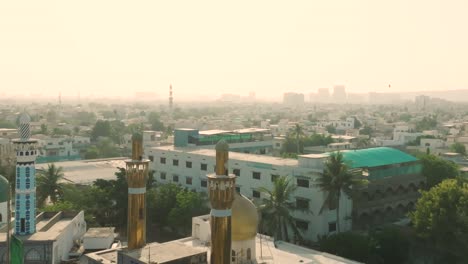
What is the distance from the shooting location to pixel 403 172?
Answer: 4344cm

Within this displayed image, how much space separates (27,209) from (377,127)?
370ft

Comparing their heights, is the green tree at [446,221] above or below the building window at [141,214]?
below

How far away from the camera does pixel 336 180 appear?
113 ft

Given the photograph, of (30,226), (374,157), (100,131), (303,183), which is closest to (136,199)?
(30,226)

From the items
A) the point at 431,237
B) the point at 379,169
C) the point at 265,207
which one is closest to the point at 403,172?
the point at 379,169

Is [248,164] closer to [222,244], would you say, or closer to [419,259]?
[419,259]

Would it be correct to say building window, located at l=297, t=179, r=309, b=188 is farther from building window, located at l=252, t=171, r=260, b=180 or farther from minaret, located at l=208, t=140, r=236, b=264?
minaret, located at l=208, t=140, r=236, b=264

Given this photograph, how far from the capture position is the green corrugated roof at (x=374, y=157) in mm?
40656

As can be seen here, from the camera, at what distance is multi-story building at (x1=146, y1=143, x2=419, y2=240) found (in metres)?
37.4

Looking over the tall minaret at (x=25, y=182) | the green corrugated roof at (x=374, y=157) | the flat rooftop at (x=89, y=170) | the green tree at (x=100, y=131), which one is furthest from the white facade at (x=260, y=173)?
the green tree at (x=100, y=131)

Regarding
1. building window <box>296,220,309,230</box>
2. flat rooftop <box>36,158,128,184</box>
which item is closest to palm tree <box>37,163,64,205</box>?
flat rooftop <box>36,158,128,184</box>

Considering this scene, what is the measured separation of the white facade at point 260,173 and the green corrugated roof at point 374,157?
3.70 meters

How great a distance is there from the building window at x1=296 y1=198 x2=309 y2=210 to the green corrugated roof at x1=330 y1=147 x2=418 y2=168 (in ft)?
14.9

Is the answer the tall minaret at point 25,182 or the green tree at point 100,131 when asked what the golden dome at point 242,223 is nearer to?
the tall minaret at point 25,182
